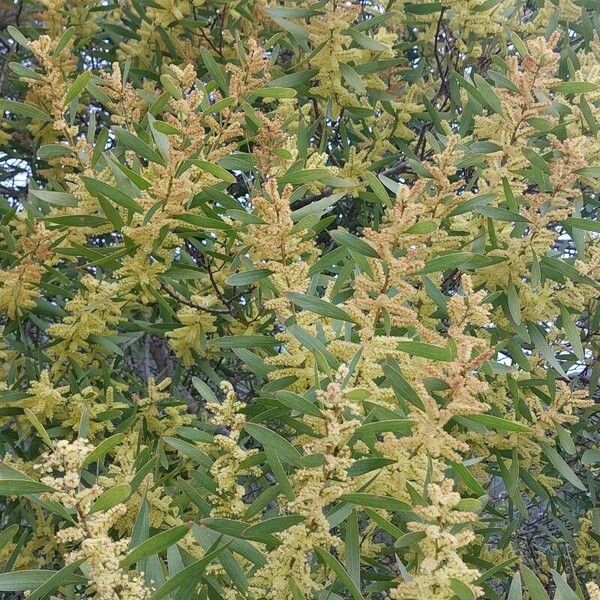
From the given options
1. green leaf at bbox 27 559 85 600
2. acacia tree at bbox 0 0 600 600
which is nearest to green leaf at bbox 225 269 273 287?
acacia tree at bbox 0 0 600 600

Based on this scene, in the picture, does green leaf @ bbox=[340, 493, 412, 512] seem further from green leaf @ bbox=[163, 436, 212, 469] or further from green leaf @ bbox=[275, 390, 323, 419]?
green leaf @ bbox=[163, 436, 212, 469]

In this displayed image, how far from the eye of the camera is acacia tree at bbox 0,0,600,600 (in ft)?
4.54

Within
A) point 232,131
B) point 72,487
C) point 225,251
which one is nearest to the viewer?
point 72,487

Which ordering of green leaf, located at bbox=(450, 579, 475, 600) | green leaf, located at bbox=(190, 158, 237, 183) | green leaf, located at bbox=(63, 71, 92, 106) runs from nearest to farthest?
green leaf, located at bbox=(450, 579, 475, 600) → green leaf, located at bbox=(190, 158, 237, 183) → green leaf, located at bbox=(63, 71, 92, 106)

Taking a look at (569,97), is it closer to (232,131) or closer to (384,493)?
(232,131)

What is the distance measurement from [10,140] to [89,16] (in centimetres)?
55

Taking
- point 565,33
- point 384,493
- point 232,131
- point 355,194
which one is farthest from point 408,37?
point 384,493

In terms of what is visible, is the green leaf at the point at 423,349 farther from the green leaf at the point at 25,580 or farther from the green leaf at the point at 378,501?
the green leaf at the point at 25,580

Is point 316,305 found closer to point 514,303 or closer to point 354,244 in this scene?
point 354,244

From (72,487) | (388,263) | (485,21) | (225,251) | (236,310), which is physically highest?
(485,21)

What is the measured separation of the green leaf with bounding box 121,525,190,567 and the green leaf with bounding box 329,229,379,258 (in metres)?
0.61

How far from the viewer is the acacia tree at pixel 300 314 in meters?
1.38

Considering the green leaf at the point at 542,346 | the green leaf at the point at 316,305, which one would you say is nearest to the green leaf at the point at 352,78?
the green leaf at the point at 542,346

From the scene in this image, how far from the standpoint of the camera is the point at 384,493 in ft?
4.89
